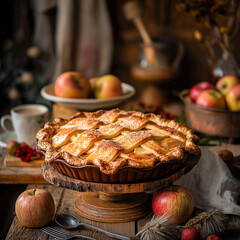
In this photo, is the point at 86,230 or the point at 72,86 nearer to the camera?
the point at 86,230

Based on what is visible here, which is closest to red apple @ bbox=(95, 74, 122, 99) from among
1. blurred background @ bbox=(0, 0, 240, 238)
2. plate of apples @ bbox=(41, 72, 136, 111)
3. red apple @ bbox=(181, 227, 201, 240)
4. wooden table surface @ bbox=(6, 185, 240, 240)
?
plate of apples @ bbox=(41, 72, 136, 111)

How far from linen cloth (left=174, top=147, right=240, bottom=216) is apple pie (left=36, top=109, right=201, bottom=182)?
0.17 meters

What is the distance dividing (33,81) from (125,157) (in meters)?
1.88

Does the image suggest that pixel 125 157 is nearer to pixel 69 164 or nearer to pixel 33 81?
pixel 69 164

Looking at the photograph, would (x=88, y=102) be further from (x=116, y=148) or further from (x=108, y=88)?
(x=116, y=148)

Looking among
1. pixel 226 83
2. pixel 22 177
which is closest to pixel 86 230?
pixel 22 177

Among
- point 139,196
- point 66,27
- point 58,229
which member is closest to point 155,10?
point 66,27

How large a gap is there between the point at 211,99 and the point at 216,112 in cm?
8

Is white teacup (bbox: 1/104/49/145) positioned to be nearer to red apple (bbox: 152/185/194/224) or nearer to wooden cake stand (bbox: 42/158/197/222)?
wooden cake stand (bbox: 42/158/197/222)

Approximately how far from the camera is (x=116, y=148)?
3.60 feet

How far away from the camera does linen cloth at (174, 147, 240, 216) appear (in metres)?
1.28

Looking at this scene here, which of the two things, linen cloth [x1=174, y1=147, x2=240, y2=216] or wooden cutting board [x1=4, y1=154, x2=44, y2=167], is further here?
wooden cutting board [x1=4, y1=154, x2=44, y2=167]

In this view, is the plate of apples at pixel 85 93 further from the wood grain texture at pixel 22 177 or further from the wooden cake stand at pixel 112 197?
the wooden cake stand at pixel 112 197

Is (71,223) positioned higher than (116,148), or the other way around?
(116,148)
